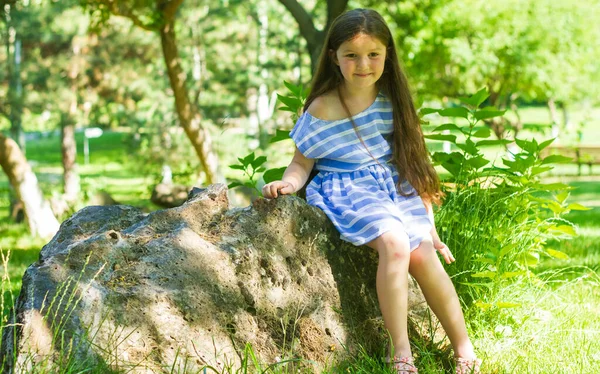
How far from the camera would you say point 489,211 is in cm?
381

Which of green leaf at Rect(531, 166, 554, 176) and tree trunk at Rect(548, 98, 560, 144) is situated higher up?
green leaf at Rect(531, 166, 554, 176)

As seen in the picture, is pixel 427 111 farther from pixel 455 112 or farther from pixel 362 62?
pixel 362 62

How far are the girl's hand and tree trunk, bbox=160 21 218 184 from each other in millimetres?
6809

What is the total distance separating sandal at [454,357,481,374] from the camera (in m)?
2.96

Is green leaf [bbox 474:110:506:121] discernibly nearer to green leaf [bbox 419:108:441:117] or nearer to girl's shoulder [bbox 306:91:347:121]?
green leaf [bbox 419:108:441:117]

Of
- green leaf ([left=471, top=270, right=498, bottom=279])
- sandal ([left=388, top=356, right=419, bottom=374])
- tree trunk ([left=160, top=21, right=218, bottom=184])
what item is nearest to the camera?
sandal ([left=388, top=356, right=419, bottom=374])

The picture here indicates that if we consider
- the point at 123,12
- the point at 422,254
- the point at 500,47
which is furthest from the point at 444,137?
the point at 500,47

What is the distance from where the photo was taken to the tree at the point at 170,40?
9.00 metres

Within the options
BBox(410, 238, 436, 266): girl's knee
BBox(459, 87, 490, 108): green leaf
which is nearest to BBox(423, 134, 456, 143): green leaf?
BBox(459, 87, 490, 108): green leaf

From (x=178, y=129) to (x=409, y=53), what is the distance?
8824 mm

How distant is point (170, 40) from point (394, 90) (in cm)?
677

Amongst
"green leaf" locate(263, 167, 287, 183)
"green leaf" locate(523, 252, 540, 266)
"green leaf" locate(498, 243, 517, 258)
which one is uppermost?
"green leaf" locate(263, 167, 287, 183)

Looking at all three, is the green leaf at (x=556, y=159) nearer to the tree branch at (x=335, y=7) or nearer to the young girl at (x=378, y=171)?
the young girl at (x=378, y=171)

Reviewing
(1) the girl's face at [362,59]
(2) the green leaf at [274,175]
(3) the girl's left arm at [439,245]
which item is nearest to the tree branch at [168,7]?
(2) the green leaf at [274,175]
